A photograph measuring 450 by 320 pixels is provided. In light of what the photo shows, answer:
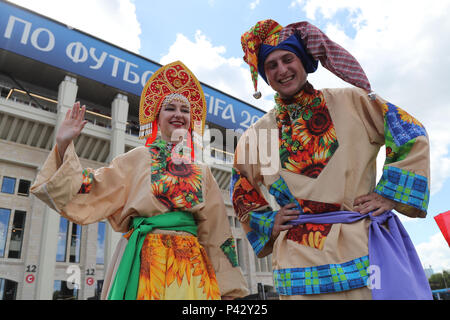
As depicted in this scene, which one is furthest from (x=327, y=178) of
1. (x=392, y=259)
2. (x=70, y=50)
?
(x=70, y=50)

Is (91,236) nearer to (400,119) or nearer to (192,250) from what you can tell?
(192,250)

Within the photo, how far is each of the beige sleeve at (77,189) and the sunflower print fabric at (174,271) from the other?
0.34 metres

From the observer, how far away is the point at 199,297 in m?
1.65

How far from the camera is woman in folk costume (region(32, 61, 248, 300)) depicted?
164 centimetres

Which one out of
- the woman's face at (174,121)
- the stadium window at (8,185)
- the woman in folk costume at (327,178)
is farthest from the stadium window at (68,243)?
the woman in folk costume at (327,178)

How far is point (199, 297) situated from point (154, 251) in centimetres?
34

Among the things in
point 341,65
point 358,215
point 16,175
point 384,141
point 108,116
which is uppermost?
point 108,116

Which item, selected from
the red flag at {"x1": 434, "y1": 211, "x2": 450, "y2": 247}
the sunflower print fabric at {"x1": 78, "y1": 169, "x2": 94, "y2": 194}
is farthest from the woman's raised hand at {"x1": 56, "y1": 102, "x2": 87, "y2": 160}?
the red flag at {"x1": 434, "y1": 211, "x2": 450, "y2": 247}

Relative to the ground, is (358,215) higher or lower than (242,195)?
lower

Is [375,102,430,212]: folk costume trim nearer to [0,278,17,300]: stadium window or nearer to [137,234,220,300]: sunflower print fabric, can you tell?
[137,234,220,300]: sunflower print fabric

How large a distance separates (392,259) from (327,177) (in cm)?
42

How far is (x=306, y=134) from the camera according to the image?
1.61 m

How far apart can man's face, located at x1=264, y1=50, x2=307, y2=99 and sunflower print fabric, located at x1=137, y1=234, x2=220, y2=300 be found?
99cm

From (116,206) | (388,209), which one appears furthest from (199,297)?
(388,209)
